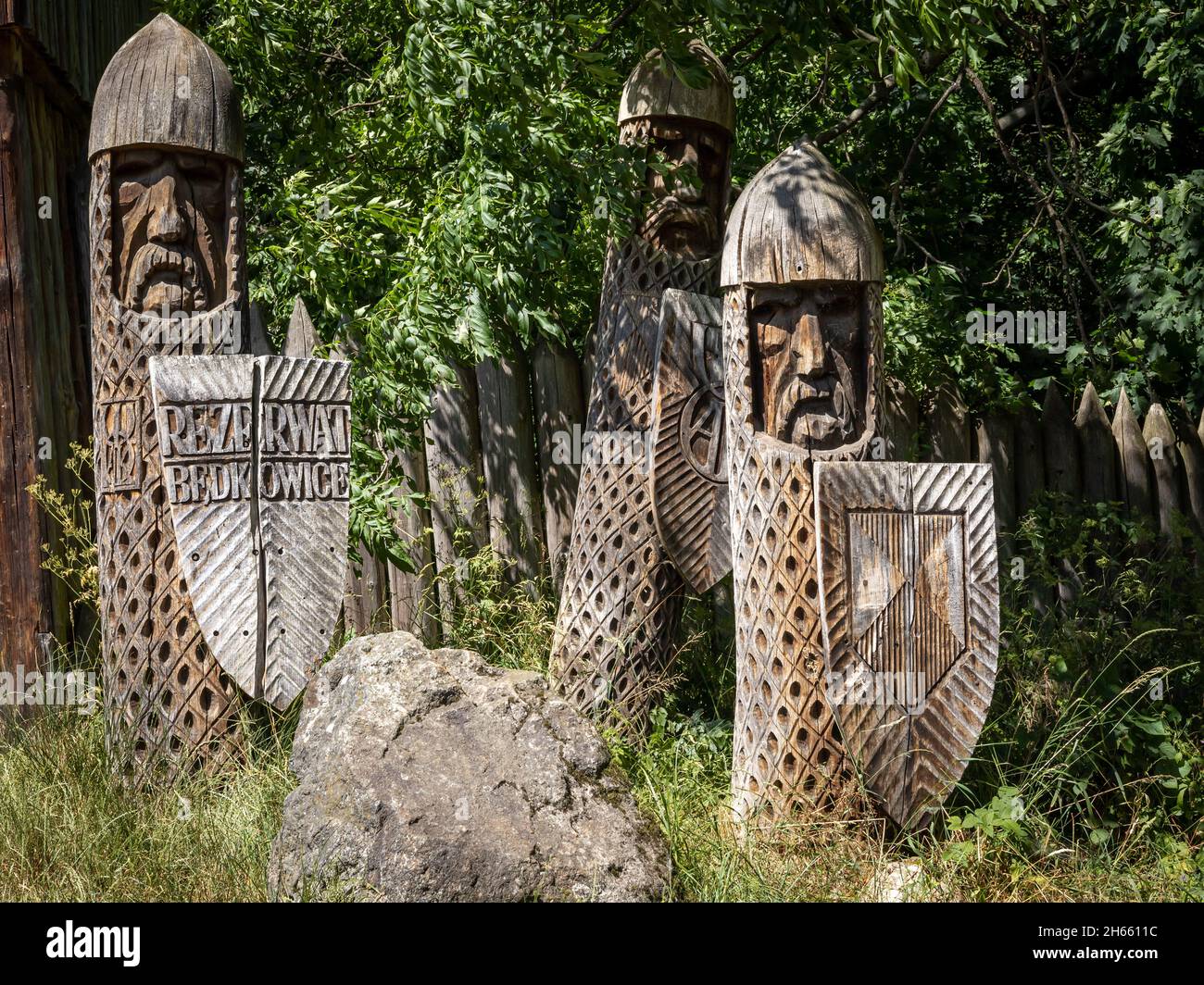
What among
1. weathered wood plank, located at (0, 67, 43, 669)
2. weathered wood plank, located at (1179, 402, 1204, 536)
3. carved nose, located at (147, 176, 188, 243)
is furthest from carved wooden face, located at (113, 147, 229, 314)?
weathered wood plank, located at (1179, 402, 1204, 536)

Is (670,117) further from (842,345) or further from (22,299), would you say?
(22,299)

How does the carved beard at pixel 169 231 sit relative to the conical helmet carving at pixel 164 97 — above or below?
below

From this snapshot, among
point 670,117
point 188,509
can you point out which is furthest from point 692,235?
point 188,509

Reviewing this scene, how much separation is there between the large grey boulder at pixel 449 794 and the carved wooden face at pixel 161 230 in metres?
1.62

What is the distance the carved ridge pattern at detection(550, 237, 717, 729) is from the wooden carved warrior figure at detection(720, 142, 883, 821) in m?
0.92

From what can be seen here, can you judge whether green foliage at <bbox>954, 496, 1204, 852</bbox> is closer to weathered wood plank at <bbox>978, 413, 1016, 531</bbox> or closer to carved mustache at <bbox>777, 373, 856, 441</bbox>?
weathered wood plank at <bbox>978, 413, 1016, 531</bbox>

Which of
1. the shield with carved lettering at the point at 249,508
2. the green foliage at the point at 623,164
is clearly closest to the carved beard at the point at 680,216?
the green foliage at the point at 623,164

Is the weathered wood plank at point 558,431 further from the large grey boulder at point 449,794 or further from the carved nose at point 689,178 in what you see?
the large grey boulder at point 449,794

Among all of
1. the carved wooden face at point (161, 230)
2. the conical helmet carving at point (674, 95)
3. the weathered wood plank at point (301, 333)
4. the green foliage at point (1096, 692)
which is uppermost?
the conical helmet carving at point (674, 95)

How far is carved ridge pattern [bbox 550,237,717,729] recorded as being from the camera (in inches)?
201

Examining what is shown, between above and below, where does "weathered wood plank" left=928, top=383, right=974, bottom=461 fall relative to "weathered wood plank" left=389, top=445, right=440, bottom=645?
above

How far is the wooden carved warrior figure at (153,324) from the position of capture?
4289 mm

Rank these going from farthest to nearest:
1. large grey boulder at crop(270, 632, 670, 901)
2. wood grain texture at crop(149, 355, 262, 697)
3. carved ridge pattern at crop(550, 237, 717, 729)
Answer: carved ridge pattern at crop(550, 237, 717, 729)
wood grain texture at crop(149, 355, 262, 697)
large grey boulder at crop(270, 632, 670, 901)

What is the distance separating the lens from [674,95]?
5129 millimetres
